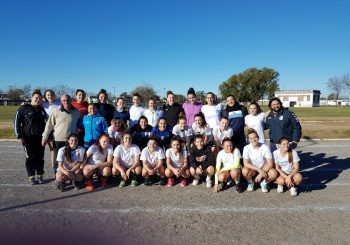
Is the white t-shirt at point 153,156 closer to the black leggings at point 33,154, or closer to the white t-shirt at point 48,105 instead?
the black leggings at point 33,154

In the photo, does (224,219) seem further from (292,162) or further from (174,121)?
(174,121)

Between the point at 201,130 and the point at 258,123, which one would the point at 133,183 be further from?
the point at 258,123

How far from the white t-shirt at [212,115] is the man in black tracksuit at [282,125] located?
Answer: 1272 millimetres

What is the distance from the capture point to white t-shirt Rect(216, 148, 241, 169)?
19.3ft

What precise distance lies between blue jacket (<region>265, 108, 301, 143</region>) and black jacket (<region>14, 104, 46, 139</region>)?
5145 mm

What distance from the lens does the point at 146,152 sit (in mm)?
6172

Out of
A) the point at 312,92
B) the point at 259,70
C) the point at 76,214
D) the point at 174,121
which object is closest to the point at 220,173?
the point at 174,121

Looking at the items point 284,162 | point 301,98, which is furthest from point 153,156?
point 301,98

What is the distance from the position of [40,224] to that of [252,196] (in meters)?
3.57

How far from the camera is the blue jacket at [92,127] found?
6.33m

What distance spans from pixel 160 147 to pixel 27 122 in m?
→ 2.86

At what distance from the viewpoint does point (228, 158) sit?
19.5 feet

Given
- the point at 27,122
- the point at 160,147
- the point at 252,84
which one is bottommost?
the point at 160,147

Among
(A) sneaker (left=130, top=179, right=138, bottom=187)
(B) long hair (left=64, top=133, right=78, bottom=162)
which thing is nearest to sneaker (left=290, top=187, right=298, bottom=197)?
(A) sneaker (left=130, top=179, right=138, bottom=187)
